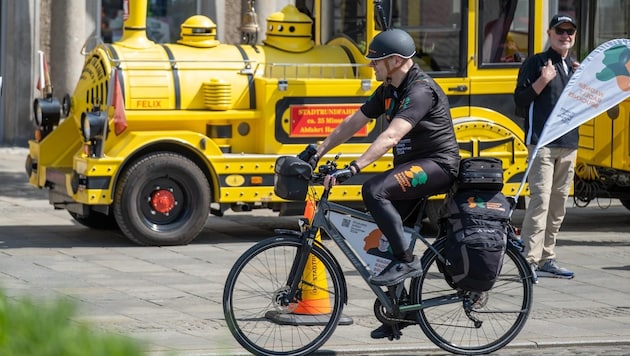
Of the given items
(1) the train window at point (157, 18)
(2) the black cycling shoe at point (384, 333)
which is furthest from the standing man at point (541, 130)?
(1) the train window at point (157, 18)

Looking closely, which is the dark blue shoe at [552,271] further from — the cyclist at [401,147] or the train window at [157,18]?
the train window at [157,18]

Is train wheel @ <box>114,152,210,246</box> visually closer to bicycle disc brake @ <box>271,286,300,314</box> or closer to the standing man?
the standing man

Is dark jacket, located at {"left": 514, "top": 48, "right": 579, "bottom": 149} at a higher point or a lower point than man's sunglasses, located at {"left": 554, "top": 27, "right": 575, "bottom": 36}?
lower

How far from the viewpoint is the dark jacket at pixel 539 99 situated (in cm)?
998

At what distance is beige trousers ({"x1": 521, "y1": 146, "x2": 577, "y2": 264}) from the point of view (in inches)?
392

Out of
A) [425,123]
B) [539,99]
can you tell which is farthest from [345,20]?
[425,123]

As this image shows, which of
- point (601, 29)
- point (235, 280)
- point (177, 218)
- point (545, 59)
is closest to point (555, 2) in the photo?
point (601, 29)

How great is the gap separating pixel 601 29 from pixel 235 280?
6822 millimetres

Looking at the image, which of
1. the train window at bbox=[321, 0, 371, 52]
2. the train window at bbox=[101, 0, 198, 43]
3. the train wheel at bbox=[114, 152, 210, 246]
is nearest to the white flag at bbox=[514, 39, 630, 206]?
the train window at bbox=[321, 0, 371, 52]

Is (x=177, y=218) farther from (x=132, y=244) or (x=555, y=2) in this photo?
(x=555, y=2)

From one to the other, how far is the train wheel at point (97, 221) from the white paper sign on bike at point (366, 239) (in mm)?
5247

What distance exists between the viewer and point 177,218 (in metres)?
11.8

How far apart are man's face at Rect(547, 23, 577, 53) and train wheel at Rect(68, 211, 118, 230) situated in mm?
4450

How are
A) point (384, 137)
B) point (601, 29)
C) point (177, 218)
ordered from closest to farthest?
1. point (384, 137)
2. point (177, 218)
3. point (601, 29)
